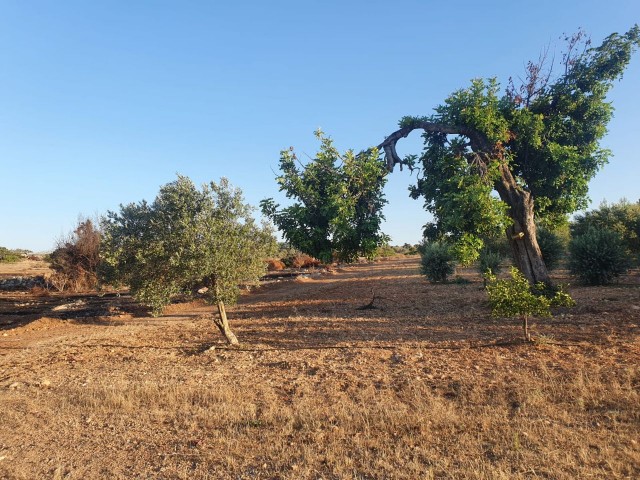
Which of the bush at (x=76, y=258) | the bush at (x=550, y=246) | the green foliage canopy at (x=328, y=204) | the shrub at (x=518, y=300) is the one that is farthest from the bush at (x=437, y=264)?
the bush at (x=76, y=258)

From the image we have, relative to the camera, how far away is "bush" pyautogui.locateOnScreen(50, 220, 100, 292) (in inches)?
1572

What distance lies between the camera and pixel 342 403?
782cm

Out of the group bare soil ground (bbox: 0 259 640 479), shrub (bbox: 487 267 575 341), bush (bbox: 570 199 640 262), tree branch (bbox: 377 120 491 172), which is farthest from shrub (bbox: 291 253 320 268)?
shrub (bbox: 487 267 575 341)

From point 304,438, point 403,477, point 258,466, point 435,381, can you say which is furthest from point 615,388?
point 258,466

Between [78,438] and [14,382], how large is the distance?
5950 millimetres

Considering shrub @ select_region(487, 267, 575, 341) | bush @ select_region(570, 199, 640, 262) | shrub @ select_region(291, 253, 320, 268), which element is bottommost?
shrub @ select_region(487, 267, 575, 341)

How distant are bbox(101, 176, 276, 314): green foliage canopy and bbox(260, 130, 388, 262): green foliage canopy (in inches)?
158

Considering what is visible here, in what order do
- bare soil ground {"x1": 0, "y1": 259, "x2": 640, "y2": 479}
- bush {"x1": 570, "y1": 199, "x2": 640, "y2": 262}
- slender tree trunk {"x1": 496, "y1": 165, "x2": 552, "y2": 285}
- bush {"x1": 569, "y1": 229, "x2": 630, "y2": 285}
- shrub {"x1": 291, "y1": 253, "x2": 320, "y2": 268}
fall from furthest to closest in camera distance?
shrub {"x1": 291, "y1": 253, "x2": 320, "y2": 268} < bush {"x1": 570, "y1": 199, "x2": 640, "y2": 262} < bush {"x1": 569, "y1": 229, "x2": 630, "y2": 285} < slender tree trunk {"x1": 496, "y1": 165, "x2": 552, "y2": 285} < bare soil ground {"x1": 0, "y1": 259, "x2": 640, "y2": 479}

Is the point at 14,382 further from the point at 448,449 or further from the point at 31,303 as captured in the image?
the point at 31,303

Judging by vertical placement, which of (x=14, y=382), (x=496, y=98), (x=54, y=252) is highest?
(x=496, y=98)

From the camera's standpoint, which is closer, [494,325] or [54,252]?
[494,325]

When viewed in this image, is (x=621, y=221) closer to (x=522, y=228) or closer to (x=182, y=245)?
(x=522, y=228)

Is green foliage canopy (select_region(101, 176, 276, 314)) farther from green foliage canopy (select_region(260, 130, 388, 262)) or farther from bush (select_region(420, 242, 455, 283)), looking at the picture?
bush (select_region(420, 242, 455, 283))

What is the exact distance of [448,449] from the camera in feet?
18.6
